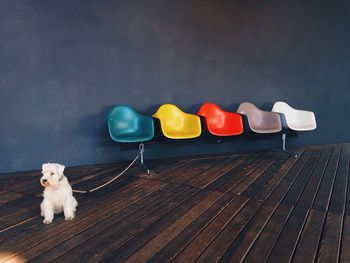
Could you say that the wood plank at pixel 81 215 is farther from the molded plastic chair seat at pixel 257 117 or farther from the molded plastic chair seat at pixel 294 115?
the molded plastic chair seat at pixel 294 115

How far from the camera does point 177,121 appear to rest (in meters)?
4.21

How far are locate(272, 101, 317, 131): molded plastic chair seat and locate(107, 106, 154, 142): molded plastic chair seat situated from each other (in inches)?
81.4

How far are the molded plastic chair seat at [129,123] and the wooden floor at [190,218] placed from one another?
1.55 ft

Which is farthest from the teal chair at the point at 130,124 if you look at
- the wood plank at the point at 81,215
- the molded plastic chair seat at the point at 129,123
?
the wood plank at the point at 81,215

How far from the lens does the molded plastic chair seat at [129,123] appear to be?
12.5 ft

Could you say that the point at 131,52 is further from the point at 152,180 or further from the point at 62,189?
the point at 62,189

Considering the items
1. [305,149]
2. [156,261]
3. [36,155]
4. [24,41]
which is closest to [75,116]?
[36,155]

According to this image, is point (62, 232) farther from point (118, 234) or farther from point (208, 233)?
point (208, 233)

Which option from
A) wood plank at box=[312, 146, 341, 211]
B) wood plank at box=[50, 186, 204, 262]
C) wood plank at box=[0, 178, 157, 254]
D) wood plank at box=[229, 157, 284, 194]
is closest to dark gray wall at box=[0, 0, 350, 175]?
wood plank at box=[229, 157, 284, 194]

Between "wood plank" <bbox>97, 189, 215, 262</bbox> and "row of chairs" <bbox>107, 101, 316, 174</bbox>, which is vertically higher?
"row of chairs" <bbox>107, 101, 316, 174</bbox>

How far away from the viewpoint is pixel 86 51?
3.77 m

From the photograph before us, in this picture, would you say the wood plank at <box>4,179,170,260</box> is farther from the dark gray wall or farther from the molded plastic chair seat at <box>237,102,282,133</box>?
the molded plastic chair seat at <box>237,102,282,133</box>

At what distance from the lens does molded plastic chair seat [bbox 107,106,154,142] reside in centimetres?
380

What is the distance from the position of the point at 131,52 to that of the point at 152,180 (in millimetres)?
1738
